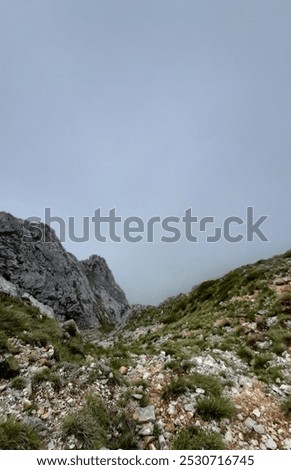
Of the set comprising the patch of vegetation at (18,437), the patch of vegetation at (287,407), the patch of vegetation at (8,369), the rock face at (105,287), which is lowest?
the patch of vegetation at (287,407)

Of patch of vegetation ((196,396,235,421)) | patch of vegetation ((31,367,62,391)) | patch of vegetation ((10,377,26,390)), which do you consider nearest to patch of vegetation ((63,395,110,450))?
patch of vegetation ((31,367,62,391))

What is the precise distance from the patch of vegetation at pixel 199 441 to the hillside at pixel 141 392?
0.02m

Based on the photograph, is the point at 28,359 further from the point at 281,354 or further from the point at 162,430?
the point at 281,354

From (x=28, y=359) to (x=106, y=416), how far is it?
477cm

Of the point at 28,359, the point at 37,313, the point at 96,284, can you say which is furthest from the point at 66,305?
the point at 28,359

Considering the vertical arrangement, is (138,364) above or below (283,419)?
above

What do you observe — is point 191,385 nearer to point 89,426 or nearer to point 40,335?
point 89,426

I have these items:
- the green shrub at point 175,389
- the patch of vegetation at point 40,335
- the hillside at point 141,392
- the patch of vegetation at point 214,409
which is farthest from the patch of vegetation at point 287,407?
the patch of vegetation at point 40,335

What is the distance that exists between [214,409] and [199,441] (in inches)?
52.0

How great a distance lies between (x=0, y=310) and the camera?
14.6m

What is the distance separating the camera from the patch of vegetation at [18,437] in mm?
6891

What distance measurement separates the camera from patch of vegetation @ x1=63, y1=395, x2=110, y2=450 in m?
7.35

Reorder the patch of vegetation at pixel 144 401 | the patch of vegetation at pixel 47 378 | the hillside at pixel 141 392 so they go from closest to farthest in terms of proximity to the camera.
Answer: the hillside at pixel 141 392 < the patch of vegetation at pixel 144 401 < the patch of vegetation at pixel 47 378

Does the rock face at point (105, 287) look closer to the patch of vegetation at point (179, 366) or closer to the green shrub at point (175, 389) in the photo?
the patch of vegetation at point (179, 366)
